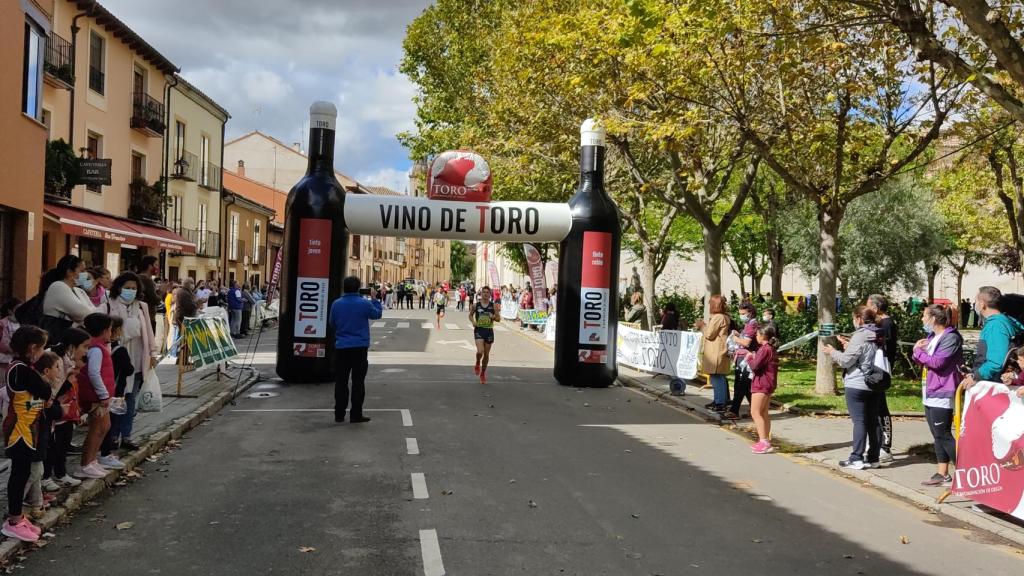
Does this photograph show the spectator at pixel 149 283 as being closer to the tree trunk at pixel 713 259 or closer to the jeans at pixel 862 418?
the jeans at pixel 862 418

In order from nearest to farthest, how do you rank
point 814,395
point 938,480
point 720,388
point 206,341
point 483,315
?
1. point 938,480
2. point 720,388
3. point 206,341
4. point 814,395
5. point 483,315

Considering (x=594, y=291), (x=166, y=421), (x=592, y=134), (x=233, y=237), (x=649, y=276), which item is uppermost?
(x=592, y=134)

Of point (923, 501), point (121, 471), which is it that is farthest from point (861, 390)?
point (121, 471)

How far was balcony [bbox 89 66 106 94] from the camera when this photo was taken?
2570 centimetres

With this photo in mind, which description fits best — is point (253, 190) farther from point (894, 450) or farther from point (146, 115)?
point (894, 450)

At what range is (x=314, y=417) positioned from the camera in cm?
1133

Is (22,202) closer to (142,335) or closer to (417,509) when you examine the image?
(142,335)

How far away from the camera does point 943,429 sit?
800cm

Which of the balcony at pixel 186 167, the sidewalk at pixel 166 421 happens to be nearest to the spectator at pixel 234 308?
the sidewalk at pixel 166 421

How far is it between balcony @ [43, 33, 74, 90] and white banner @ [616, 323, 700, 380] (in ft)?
50.0

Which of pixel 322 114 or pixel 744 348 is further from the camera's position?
Result: pixel 322 114

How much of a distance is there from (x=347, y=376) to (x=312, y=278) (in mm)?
4248

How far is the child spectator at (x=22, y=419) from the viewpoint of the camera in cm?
546

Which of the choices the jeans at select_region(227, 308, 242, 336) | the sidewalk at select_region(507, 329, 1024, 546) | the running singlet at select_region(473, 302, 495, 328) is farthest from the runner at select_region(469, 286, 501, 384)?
the jeans at select_region(227, 308, 242, 336)
